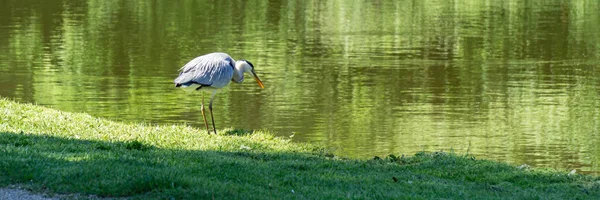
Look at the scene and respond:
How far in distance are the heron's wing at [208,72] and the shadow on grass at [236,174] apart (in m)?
2.74

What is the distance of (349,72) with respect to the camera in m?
31.2

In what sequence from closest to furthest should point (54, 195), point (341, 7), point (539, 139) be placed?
point (54, 195)
point (539, 139)
point (341, 7)

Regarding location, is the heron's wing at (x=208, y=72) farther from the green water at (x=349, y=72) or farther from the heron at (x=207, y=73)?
the green water at (x=349, y=72)

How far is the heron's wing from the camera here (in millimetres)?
16531

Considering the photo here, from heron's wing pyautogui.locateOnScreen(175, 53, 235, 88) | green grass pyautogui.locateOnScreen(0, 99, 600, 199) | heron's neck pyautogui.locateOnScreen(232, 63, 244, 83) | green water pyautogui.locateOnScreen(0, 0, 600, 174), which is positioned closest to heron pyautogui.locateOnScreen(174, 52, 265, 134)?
heron's wing pyautogui.locateOnScreen(175, 53, 235, 88)

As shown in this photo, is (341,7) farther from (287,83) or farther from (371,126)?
(371,126)

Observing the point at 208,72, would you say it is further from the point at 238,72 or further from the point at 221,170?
the point at 221,170

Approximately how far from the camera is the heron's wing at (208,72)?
16531mm

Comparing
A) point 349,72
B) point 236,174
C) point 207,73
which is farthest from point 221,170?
point 349,72

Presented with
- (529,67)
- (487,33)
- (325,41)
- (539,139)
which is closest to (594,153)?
(539,139)

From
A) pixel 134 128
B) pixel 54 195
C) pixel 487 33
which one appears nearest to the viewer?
pixel 54 195

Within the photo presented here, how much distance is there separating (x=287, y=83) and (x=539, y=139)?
952 centimetres

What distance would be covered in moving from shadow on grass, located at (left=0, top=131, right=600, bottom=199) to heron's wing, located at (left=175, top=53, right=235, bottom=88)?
8.98 ft

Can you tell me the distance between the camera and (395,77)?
3009 centimetres
